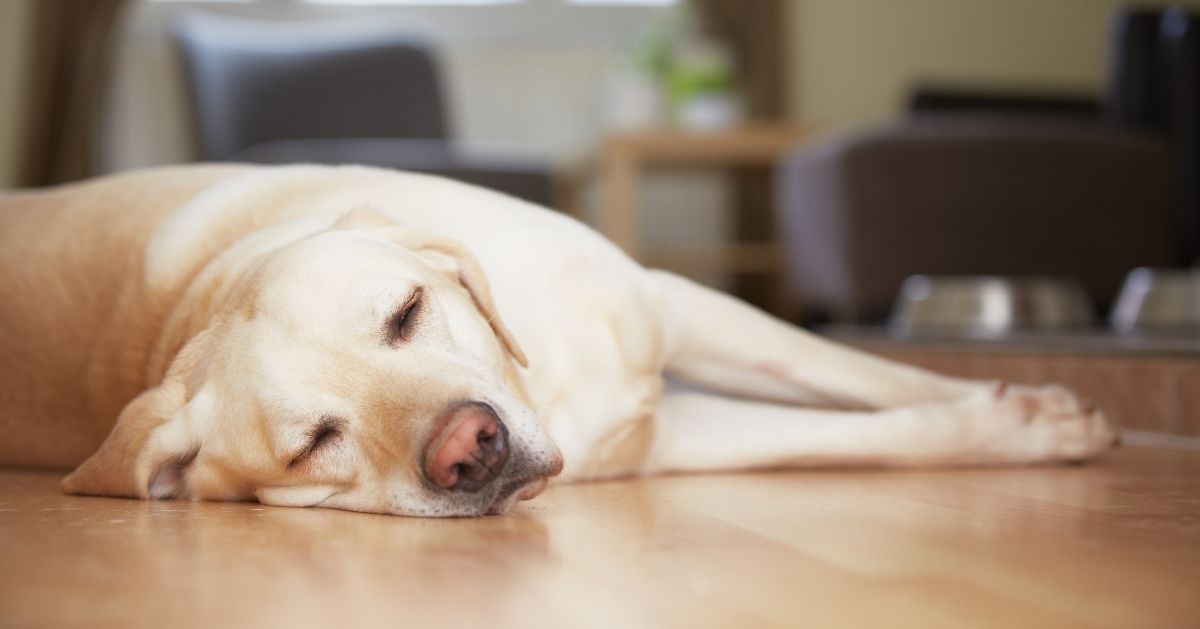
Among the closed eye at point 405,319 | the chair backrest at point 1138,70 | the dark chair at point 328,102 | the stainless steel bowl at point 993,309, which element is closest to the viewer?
the closed eye at point 405,319

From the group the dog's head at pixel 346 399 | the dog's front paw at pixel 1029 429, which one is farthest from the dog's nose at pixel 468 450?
the dog's front paw at pixel 1029 429

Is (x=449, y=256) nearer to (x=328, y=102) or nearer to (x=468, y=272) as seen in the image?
(x=468, y=272)

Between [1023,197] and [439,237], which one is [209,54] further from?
[439,237]

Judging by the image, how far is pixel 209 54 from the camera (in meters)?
5.90

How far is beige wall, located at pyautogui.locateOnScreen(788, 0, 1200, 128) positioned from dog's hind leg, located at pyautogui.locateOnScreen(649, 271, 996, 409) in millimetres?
6170

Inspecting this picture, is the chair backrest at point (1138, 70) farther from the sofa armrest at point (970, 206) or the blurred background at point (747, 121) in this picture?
the sofa armrest at point (970, 206)

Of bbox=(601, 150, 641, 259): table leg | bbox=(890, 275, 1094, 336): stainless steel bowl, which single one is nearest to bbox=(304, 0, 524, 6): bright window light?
bbox=(601, 150, 641, 259): table leg

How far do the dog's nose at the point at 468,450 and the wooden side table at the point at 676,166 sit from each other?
5003 mm

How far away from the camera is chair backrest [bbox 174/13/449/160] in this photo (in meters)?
5.89

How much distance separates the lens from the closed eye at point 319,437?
1486mm

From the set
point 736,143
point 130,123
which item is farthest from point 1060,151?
point 130,123

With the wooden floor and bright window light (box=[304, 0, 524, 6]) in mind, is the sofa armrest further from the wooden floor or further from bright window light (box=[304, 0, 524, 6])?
bright window light (box=[304, 0, 524, 6])

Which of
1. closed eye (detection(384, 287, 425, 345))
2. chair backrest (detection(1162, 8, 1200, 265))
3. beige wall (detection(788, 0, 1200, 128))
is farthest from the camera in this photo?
beige wall (detection(788, 0, 1200, 128))

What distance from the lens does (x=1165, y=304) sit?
3.46 m
